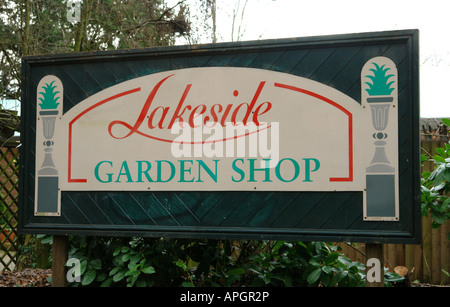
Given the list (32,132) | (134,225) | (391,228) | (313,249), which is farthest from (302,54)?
(32,132)

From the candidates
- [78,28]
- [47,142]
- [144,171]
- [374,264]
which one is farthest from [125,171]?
[78,28]

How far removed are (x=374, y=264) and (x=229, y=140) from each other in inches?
52.7

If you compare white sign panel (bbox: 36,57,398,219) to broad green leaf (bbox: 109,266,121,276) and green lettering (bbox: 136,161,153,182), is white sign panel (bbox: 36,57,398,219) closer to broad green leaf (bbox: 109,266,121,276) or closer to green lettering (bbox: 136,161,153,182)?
green lettering (bbox: 136,161,153,182)

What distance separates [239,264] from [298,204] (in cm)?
113

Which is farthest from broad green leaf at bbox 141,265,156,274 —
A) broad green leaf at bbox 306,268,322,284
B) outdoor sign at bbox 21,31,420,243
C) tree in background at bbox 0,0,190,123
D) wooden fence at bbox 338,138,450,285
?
tree in background at bbox 0,0,190,123

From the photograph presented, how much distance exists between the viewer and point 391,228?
286 centimetres

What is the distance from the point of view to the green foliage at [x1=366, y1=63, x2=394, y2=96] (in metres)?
2.91

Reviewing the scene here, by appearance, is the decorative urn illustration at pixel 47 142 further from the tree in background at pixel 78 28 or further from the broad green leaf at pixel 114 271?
the tree in background at pixel 78 28

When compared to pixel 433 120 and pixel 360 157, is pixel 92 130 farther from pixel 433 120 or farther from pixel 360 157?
pixel 433 120

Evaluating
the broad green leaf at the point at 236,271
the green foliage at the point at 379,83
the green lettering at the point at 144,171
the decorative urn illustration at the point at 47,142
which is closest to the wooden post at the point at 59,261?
the decorative urn illustration at the point at 47,142

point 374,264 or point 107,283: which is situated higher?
point 374,264

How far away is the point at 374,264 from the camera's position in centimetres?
299

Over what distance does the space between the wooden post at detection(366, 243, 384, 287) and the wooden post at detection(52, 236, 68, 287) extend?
93.3 inches

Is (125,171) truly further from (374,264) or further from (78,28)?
(78,28)
